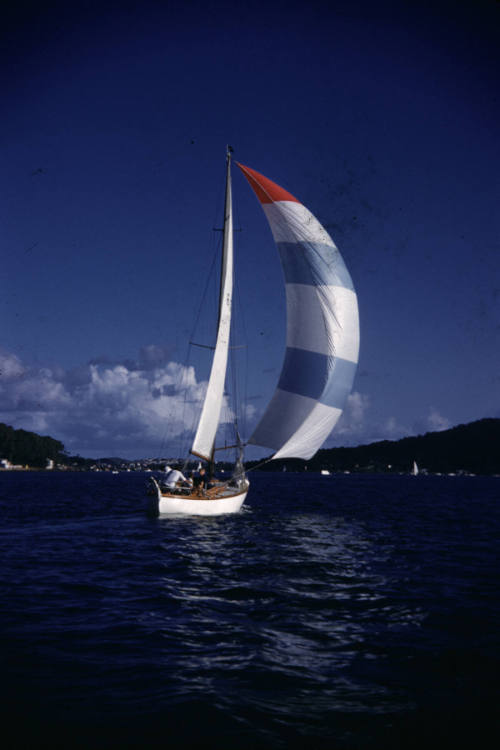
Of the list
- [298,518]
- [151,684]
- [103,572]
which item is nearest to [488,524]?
[298,518]

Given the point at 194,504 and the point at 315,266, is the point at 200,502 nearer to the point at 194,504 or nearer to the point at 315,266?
the point at 194,504

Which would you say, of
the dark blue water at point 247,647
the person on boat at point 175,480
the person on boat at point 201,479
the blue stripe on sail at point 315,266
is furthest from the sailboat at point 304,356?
the dark blue water at point 247,647

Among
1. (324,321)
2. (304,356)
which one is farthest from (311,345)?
(324,321)

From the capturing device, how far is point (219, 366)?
85.6 ft

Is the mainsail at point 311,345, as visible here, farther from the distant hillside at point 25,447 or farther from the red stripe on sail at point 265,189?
the distant hillside at point 25,447

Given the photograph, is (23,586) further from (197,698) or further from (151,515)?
(151,515)

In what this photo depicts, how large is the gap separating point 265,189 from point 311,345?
8.81m

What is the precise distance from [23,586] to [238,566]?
5.12m

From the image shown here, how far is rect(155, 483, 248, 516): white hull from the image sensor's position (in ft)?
72.4

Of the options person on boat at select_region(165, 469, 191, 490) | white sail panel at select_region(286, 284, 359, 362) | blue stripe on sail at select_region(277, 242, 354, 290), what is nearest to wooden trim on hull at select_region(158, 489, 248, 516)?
person on boat at select_region(165, 469, 191, 490)

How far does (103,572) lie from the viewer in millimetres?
12344

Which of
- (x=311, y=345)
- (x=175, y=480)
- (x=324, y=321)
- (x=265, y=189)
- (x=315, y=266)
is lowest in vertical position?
(x=175, y=480)

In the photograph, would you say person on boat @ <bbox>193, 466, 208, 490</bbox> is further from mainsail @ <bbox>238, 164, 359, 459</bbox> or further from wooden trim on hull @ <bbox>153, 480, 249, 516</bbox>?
mainsail @ <bbox>238, 164, 359, 459</bbox>

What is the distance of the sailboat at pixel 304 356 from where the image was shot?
2486 centimetres
